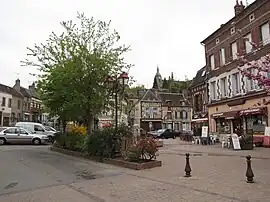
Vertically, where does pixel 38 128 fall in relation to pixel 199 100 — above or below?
below

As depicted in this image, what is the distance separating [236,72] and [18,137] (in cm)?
1945

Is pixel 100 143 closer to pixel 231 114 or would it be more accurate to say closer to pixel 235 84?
pixel 231 114

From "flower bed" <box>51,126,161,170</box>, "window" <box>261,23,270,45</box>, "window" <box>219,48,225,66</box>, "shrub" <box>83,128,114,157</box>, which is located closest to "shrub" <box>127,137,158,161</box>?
"flower bed" <box>51,126,161,170</box>

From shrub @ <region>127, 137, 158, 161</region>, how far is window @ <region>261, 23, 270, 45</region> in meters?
13.8

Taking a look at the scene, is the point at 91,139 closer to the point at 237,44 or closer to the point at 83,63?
the point at 83,63

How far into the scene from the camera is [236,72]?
27.1 metres

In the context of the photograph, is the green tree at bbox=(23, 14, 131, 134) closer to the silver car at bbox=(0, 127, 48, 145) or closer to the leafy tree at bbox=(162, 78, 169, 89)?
the silver car at bbox=(0, 127, 48, 145)

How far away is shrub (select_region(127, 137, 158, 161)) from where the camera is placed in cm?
1320

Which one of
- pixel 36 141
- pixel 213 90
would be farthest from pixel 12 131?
pixel 213 90

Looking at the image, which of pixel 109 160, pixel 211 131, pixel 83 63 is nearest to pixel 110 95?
pixel 83 63

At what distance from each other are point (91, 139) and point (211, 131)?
18563 millimetres

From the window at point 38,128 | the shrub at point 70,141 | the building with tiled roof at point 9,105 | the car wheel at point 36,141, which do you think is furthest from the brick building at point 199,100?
the building with tiled roof at point 9,105

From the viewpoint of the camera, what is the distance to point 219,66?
1194 inches

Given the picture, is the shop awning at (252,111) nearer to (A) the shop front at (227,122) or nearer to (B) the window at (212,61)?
(A) the shop front at (227,122)
